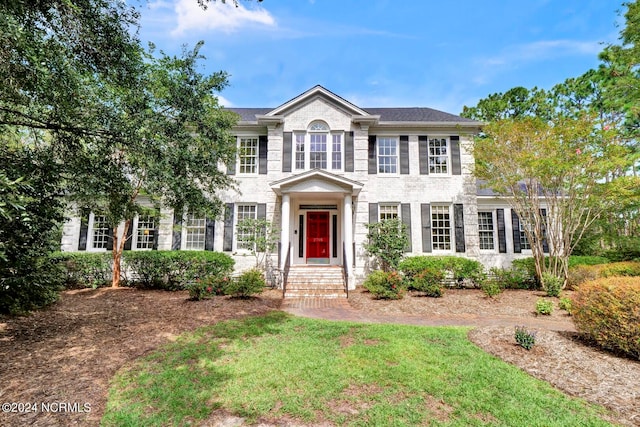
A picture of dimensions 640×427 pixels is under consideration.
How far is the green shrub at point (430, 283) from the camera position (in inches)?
383

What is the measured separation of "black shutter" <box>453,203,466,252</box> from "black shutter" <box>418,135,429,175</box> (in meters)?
2.04

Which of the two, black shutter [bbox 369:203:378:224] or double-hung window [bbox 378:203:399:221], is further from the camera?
double-hung window [bbox 378:203:399:221]

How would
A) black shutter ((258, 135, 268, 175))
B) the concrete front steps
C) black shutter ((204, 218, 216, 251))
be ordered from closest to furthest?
the concrete front steps, black shutter ((204, 218, 216, 251)), black shutter ((258, 135, 268, 175))

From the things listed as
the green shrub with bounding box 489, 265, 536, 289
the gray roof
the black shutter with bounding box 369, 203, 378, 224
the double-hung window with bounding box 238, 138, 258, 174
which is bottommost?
the green shrub with bounding box 489, 265, 536, 289

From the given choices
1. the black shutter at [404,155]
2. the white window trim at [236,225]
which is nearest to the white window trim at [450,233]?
the black shutter at [404,155]

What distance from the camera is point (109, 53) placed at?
212 inches

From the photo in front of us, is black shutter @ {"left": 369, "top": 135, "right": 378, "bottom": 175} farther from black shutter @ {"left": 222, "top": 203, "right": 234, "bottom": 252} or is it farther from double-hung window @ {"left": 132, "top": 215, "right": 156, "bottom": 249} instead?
double-hung window @ {"left": 132, "top": 215, "right": 156, "bottom": 249}

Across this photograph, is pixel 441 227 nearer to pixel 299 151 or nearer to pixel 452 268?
pixel 452 268

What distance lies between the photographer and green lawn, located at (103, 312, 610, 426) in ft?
10.5

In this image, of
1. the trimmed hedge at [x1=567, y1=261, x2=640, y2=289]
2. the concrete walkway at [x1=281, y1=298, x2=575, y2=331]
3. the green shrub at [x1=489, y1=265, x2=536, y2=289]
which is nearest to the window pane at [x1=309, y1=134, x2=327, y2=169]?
the concrete walkway at [x1=281, y1=298, x2=575, y2=331]

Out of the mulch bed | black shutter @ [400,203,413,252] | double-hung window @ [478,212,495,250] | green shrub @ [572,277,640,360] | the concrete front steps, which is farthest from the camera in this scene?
double-hung window @ [478,212,495,250]

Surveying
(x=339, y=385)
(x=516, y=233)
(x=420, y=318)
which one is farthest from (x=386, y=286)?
(x=516, y=233)

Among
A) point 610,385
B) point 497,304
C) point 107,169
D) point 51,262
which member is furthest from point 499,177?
point 51,262

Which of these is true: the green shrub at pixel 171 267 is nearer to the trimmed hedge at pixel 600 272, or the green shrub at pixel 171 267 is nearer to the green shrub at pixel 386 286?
the green shrub at pixel 386 286
